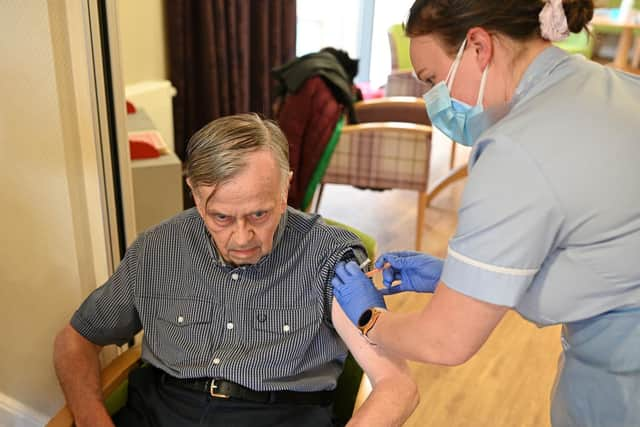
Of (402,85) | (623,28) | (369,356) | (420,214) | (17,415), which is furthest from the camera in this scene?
(623,28)

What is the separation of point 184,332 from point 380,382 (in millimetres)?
441

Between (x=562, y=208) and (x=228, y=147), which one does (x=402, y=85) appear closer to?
(x=228, y=147)

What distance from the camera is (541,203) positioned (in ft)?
2.91

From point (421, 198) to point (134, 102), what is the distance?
149 cm

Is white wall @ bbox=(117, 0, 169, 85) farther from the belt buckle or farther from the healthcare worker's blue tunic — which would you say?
the healthcare worker's blue tunic

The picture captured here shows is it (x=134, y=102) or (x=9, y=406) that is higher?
(x=134, y=102)

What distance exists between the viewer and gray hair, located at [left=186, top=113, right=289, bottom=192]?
1.32 metres

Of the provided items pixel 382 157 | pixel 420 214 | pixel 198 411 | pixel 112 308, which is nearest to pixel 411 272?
pixel 198 411

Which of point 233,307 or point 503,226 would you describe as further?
point 233,307

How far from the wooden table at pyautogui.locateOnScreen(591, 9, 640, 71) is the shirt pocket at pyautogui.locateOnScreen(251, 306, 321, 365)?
540cm

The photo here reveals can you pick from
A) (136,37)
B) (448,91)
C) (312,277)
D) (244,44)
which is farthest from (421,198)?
(448,91)

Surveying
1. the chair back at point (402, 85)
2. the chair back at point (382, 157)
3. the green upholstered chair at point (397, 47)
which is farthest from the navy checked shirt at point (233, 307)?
the green upholstered chair at point (397, 47)

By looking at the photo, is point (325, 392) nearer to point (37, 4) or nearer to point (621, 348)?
point (621, 348)

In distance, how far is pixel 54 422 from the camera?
133 centimetres
